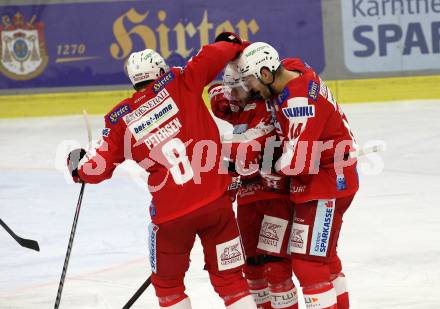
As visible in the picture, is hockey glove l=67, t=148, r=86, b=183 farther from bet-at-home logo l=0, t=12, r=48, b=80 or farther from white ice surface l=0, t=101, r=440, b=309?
bet-at-home logo l=0, t=12, r=48, b=80

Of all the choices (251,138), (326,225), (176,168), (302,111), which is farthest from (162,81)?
(326,225)

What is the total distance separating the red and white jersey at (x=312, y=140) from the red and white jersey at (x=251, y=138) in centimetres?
8

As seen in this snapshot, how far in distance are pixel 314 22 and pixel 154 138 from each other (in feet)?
22.9

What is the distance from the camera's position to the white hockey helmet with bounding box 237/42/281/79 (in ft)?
14.8

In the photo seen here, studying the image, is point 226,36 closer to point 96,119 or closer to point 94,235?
point 94,235

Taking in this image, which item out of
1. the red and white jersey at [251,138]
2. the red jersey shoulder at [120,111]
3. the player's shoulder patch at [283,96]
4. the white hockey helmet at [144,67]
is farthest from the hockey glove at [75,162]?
the player's shoulder patch at [283,96]

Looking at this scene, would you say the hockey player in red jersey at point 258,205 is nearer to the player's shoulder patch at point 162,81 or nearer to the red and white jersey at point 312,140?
the red and white jersey at point 312,140

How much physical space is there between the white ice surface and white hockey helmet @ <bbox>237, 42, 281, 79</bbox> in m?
1.45

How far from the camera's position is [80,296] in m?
5.75

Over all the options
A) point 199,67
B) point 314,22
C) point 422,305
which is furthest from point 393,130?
point 199,67

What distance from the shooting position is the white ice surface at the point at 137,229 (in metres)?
5.66

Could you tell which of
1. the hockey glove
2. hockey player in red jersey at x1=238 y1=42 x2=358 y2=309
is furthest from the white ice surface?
the hockey glove

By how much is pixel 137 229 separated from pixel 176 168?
257 centimetres

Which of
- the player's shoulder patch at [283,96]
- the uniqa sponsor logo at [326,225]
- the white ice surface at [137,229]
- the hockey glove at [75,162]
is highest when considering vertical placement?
the player's shoulder patch at [283,96]
